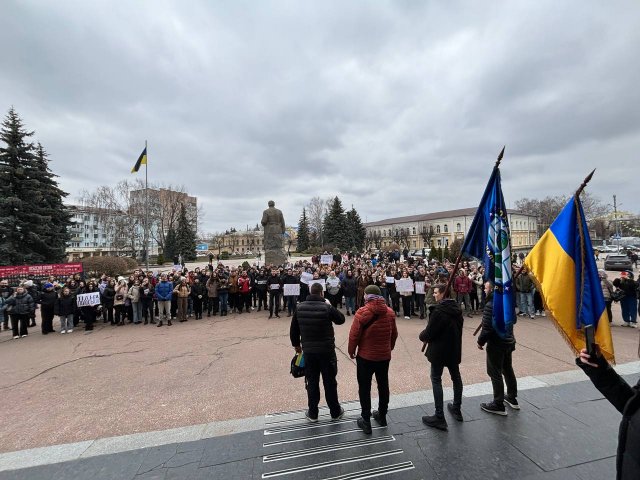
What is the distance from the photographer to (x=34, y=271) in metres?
17.0

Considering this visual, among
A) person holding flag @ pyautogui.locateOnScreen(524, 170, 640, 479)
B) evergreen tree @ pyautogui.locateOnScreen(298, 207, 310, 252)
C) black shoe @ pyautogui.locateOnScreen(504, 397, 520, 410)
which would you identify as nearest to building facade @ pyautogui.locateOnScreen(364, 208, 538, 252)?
evergreen tree @ pyautogui.locateOnScreen(298, 207, 310, 252)

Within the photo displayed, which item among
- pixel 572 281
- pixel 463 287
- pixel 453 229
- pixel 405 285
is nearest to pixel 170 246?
pixel 405 285

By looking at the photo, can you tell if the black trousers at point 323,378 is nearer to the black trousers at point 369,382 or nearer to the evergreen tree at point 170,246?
the black trousers at point 369,382

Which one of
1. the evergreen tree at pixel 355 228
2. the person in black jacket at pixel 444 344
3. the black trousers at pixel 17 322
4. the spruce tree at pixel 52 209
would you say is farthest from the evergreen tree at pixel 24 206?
the evergreen tree at pixel 355 228

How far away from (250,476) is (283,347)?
4.50 metres

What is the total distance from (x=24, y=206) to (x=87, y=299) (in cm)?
2081

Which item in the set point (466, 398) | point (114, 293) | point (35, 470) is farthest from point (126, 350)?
point (466, 398)

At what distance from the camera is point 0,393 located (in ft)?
18.9

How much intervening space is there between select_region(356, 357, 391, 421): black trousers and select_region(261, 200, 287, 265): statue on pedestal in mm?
14575

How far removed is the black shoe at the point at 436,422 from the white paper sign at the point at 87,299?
1106 cm

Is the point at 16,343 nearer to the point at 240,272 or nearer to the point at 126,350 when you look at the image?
the point at 126,350

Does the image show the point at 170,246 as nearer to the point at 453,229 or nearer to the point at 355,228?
the point at 355,228

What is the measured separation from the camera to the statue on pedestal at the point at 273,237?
18266 millimetres

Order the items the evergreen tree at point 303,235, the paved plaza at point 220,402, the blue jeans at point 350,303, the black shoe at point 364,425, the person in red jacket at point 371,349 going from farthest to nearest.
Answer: the evergreen tree at point 303,235 → the blue jeans at point 350,303 → the person in red jacket at point 371,349 → the black shoe at point 364,425 → the paved plaza at point 220,402
